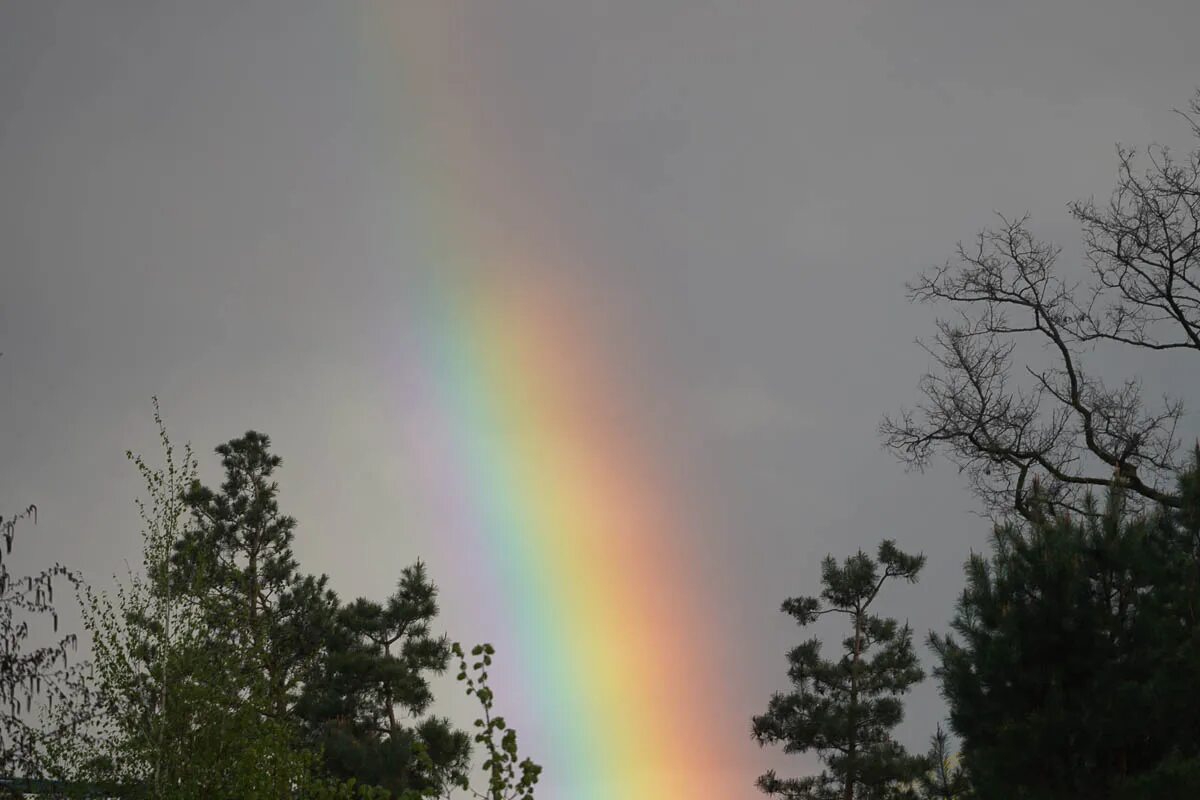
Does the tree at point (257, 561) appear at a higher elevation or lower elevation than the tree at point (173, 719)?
higher

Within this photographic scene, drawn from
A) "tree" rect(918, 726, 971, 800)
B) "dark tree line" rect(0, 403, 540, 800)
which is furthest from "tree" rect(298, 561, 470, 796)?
"tree" rect(918, 726, 971, 800)

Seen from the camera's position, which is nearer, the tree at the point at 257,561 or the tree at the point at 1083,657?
the tree at the point at 1083,657

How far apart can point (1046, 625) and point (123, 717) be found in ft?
42.4

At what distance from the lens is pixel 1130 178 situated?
16250 millimetres

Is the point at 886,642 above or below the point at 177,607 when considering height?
above

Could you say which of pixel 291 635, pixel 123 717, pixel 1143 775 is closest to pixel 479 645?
pixel 1143 775

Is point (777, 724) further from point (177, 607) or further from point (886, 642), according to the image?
point (177, 607)

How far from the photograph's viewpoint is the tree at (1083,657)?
10.9 metres

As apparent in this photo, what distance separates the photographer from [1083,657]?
1132 centimetres

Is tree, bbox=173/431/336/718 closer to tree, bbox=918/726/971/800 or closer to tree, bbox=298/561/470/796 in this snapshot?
tree, bbox=298/561/470/796

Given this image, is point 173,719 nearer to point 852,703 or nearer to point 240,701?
point 240,701

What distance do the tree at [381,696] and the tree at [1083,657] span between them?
43.4ft

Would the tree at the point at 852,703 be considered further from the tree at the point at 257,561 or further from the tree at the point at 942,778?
the tree at the point at 257,561

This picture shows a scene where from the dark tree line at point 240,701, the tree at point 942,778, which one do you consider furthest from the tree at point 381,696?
the tree at point 942,778
